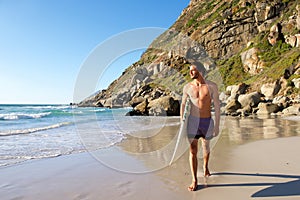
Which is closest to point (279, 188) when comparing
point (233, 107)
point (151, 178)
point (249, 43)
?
point (151, 178)

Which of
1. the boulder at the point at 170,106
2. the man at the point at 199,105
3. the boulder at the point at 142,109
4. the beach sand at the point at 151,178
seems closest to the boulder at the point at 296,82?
the boulder at the point at 170,106

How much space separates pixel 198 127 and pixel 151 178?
50.2 inches

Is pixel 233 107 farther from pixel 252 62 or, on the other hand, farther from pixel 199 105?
pixel 252 62

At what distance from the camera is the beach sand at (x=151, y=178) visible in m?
3.88

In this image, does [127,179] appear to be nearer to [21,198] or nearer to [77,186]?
[77,186]

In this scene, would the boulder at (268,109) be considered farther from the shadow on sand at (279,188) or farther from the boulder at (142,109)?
the shadow on sand at (279,188)

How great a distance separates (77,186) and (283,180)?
10.9ft

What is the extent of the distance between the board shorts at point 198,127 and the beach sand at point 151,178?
30.8 inches

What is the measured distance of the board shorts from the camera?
431 cm

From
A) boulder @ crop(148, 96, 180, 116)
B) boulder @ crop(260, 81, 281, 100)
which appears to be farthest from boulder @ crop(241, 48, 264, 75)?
boulder @ crop(148, 96, 180, 116)

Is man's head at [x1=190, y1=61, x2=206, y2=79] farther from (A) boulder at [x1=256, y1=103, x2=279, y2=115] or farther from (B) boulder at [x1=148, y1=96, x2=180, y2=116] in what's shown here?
(B) boulder at [x1=148, y1=96, x2=180, y2=116]

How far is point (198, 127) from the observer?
171 inches

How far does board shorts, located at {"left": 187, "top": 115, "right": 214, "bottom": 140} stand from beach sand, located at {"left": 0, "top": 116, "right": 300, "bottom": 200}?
0.78 meters

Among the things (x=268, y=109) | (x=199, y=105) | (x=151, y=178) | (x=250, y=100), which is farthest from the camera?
(x=250, y=100)
